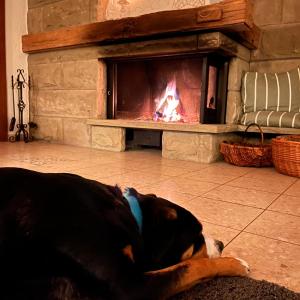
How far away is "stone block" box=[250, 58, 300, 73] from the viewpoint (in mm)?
3051

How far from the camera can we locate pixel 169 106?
3443 millimetres

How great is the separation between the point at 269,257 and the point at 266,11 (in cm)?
278

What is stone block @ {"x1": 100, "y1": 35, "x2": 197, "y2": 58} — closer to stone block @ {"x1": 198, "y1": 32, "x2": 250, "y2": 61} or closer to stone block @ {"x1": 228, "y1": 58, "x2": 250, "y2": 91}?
stone block @ {"x1": 198, "y1": 32, "x2": 250, "y2": 61}

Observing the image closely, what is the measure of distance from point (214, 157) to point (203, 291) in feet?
7.03

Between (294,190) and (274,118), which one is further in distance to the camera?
(274,118)

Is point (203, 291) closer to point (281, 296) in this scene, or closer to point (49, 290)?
point (281, 296)

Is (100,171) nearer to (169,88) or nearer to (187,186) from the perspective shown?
(187,186)

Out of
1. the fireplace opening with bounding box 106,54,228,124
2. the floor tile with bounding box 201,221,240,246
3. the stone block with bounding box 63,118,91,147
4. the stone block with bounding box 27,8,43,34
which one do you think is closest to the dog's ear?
the floor tile with bounding box 201,221,240,246

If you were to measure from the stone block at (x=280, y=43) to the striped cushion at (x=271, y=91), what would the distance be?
0.21 meters

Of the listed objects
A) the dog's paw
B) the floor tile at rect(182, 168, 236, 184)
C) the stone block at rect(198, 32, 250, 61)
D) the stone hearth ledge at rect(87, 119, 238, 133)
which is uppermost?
the stone block at rect(198, 32, 250, 61)

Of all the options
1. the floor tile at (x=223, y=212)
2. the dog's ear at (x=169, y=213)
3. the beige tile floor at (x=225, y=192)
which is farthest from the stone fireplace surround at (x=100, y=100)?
the dog's ear at (x=169, y=213)

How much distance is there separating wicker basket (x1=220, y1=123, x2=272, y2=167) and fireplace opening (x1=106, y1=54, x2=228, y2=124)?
1.36ft

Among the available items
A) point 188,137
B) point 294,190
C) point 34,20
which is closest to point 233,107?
point 188,137

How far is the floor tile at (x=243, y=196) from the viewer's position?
1653 mm
